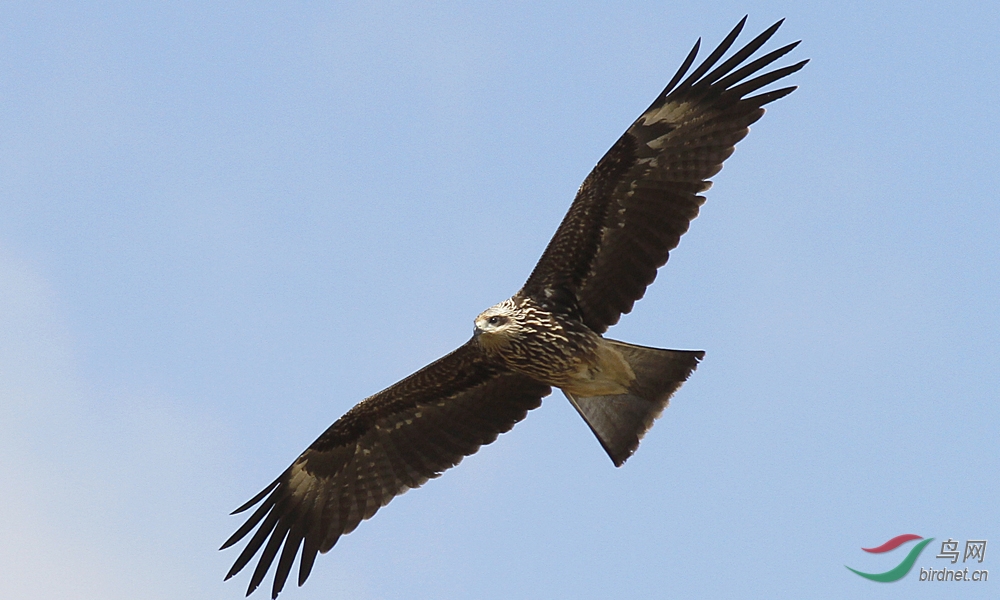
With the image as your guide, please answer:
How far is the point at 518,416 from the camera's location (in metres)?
11.6

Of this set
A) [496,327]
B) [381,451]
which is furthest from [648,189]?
[381,451]

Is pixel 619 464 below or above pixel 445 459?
below

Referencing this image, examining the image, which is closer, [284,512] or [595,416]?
[595,416]

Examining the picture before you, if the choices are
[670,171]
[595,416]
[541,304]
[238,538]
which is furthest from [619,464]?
[238,538]

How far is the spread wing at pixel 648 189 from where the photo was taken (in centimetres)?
1077

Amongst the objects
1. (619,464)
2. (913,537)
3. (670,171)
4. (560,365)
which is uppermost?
(670,171)

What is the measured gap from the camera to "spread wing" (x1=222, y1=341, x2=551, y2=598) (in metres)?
11.6

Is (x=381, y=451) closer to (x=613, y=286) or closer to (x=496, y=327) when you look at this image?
(x=496, y=327)

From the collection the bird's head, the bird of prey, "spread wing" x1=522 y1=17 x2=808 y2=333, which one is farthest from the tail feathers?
the bird's head

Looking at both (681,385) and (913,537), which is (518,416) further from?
(913,537)

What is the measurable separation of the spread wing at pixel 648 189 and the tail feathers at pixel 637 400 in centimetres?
49

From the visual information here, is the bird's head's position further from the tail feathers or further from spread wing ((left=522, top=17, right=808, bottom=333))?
the tail feathers

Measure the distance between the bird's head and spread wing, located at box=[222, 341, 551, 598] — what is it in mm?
623

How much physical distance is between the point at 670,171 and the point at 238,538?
5.09 m
